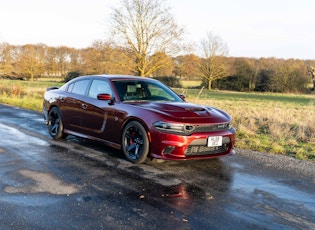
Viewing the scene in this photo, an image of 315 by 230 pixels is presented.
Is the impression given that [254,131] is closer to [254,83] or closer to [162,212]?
[162,212]

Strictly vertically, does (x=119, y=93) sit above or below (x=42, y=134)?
above

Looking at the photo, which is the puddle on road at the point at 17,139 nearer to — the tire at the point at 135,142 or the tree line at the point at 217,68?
the tire at the point at 135,142

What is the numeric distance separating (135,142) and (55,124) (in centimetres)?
288

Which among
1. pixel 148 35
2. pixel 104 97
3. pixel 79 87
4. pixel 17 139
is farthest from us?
pixel 148 35

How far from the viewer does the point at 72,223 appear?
3381 millimetres

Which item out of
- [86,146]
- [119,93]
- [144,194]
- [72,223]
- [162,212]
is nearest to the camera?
[72,223]

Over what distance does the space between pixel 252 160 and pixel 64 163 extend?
3396 millimetres

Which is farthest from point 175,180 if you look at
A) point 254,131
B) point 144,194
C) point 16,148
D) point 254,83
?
point 254,83

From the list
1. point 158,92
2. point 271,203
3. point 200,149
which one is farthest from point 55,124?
point 271,203

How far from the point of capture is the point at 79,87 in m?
7.45

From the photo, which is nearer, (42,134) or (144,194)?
(144,194)

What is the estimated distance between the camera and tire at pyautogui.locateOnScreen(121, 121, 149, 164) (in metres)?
5.61

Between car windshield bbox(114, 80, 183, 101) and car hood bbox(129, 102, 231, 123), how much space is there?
40cm

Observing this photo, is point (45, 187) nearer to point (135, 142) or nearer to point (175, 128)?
point (135, 142)
